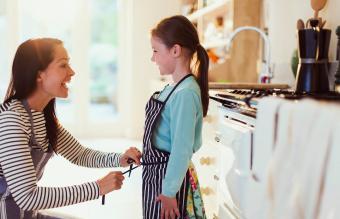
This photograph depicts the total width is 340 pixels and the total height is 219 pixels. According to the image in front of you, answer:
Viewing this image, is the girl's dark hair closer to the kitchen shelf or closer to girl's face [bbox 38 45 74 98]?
girl's face [bbox 38 45 74 98]

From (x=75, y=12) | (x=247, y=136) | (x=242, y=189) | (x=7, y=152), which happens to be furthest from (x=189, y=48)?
(x=75, y=12)

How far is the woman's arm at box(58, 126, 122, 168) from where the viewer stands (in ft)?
4.92

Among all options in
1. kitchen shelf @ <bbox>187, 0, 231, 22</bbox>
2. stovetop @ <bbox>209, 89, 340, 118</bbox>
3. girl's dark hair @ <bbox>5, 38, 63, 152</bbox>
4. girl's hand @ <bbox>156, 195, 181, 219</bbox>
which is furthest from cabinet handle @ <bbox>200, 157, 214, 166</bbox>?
kitchen shelf @ <bbox>187, 0, 231, 22</bbox>

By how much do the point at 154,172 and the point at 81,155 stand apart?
0.32m

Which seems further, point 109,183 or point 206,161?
point 206,161

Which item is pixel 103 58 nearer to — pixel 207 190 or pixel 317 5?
pixel 207 190

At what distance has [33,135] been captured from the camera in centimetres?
127

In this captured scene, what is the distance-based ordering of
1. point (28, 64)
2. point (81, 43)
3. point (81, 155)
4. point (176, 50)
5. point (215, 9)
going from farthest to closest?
1. point (81, 43)
2. point (215, 9)
3. point (81, 155)
4. point (176, 50)
5. point (28, 64)

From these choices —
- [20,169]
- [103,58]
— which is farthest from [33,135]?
[103,58]

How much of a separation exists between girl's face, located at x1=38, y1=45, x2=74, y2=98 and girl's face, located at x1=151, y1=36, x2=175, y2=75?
0.31m

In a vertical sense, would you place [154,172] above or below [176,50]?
below

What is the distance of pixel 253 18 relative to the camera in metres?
3.15

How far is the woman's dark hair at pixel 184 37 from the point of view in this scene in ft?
4.59

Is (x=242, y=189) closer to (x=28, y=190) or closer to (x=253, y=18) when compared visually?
(x=28, y=190)
